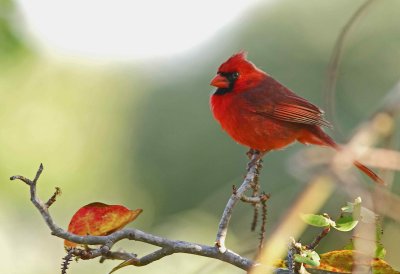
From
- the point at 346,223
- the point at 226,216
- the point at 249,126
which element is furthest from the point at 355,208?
the point at 249,126

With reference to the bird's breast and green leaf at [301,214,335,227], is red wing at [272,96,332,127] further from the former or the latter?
green leaf at [301,214,335,227]

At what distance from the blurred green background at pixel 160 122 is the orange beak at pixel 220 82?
0.53 m

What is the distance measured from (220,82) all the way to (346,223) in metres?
1.62

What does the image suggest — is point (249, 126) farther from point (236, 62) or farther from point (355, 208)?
point (355, 208)

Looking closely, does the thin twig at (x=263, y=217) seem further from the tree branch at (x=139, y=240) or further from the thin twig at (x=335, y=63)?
the thin twig at (x=335, y=63)

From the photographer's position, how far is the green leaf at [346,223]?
1.34m

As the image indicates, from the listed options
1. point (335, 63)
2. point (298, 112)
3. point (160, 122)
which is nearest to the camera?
point (335, 63)

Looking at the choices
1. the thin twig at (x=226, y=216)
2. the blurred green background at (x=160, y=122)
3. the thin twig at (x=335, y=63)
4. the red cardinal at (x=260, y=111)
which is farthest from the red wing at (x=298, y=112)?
the thin twig at (x=226, y=216)

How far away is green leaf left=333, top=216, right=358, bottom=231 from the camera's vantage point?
1343 millimetres

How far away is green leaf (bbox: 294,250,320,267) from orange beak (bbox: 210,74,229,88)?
5.32 feet

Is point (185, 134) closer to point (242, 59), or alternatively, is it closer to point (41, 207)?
point (242, 59)

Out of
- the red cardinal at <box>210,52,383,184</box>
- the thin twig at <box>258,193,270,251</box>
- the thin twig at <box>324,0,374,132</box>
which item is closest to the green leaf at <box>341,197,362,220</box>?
the thin twig at <box>258,193,270,251</box>

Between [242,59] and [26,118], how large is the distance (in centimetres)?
214

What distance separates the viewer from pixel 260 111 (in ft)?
9.40
